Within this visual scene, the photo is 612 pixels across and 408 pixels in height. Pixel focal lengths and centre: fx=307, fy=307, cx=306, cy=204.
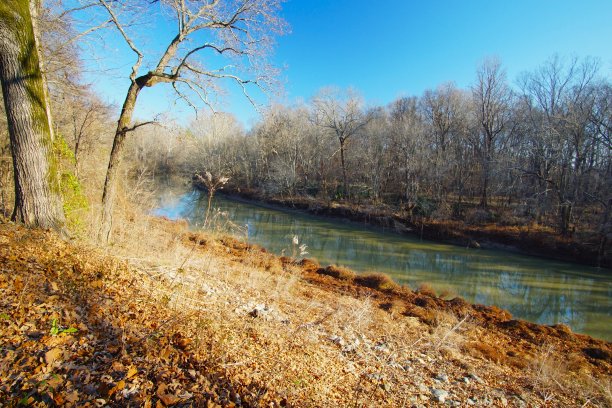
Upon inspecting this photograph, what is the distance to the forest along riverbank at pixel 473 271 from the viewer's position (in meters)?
12.4

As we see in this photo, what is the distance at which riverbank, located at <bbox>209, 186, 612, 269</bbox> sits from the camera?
19312mm

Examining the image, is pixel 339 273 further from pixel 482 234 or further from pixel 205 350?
pixel 482 234

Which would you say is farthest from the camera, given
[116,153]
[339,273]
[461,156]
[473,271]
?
[461,156]

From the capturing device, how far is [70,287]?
3611 millimetres

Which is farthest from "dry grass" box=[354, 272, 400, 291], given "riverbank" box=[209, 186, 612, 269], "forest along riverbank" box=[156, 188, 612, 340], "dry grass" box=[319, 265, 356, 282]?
"riverbank" box=[209, 186, 612, 269]

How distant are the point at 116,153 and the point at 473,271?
17.4 meters

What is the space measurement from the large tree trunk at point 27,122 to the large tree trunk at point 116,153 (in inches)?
45.3

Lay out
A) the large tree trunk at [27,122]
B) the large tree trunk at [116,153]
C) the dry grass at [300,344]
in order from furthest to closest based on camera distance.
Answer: the large tree trunk at [116,153]
the large tree trunk at [27,122]
the dry grass at [300,344]

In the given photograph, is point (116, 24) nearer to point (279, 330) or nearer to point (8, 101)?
point (8, 101)

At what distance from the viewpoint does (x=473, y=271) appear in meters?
16.8

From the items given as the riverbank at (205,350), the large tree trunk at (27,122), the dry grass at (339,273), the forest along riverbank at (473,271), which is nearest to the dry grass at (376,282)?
the dry grass at (339,273)

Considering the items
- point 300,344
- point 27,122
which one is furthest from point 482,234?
point 27,122

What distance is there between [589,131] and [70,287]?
30.3m

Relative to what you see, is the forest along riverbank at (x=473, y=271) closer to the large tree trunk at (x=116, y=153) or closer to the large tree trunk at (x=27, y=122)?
the large tree trunk at (x=116, y=153)
